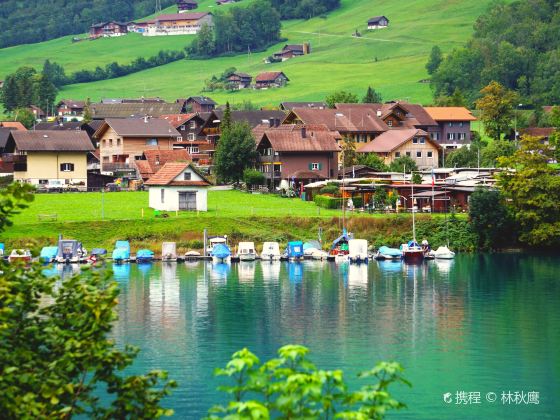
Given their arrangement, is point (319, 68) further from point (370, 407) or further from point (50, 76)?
point (370, 407)

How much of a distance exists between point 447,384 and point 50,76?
162 m

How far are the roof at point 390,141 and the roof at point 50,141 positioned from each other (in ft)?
86.3

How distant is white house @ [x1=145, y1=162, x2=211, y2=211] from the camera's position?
74000 mm

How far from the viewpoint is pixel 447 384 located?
34.4 meters

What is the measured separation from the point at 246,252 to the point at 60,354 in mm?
48866

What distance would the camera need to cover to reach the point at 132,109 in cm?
14238

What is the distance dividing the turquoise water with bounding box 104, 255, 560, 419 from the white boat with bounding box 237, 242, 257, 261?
1256 mm

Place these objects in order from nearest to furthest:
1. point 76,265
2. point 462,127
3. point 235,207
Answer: point 76,265
point 235,207
point 462,127

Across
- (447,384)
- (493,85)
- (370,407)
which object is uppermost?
(493,85)

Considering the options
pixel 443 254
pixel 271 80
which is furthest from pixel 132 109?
pixel 443 254

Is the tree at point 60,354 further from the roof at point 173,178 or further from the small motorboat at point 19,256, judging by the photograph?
the roof at point 173,178

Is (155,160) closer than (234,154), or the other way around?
(234,154)

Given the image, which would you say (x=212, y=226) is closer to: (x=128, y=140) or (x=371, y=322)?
(x=371, y=322)

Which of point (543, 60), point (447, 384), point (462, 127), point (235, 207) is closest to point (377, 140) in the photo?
point (462, 127)
